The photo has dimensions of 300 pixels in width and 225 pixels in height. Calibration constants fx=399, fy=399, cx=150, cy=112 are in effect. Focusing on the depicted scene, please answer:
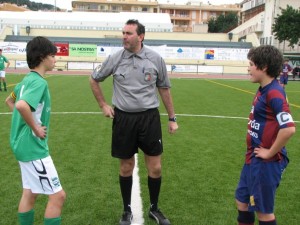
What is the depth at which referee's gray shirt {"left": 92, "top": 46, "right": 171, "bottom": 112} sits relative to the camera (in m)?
4.26

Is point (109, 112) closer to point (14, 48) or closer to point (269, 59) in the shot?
point (269, 59)

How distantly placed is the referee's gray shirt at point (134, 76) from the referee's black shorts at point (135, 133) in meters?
0.09

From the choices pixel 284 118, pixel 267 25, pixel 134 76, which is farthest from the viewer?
pixel 267 25

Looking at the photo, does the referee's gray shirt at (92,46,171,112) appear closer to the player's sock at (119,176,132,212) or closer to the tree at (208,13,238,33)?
the player's sock at (119,176,132,212)

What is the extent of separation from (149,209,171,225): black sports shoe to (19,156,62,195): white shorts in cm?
142

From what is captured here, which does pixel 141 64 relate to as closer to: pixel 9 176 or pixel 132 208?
pixel 132 208

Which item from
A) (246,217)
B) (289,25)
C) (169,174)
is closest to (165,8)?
(289,25)

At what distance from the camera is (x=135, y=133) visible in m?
4.37

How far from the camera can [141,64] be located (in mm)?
4262

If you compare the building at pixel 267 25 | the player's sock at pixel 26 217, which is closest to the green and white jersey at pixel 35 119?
the player's sock at pixel 26 217

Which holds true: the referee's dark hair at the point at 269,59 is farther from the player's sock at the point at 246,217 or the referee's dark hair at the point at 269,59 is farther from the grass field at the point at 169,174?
the grass field at the point at 169,174

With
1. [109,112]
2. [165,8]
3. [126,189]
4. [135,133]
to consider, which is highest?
[165,8]

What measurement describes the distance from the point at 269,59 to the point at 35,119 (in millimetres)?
1945

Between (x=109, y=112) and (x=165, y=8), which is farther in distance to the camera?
(x=165, y=8)
